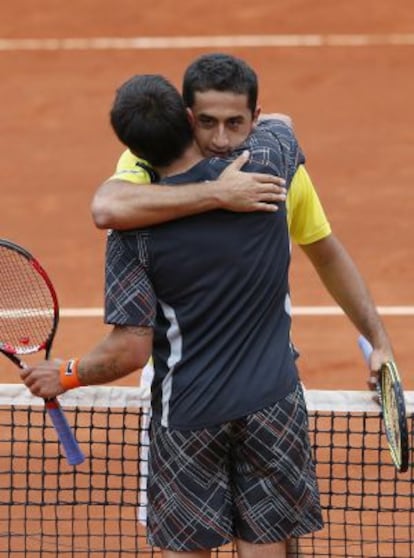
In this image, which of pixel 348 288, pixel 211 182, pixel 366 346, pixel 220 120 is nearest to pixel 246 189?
pixel 211 182

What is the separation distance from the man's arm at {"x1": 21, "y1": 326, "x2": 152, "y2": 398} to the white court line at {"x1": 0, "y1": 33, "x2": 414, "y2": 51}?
10730 millimetres

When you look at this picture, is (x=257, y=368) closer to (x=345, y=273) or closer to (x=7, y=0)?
(x=345, y=273)

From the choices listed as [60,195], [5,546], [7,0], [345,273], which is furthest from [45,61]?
[345,273]

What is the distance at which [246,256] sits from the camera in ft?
14.5

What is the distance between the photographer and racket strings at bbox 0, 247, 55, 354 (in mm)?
5090

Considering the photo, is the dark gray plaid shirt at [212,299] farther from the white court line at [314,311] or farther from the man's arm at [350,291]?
the white court line at [314,311]

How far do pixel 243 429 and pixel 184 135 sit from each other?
87 cm

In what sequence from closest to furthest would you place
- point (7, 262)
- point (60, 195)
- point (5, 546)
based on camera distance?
point (7, 262) → point (5, 546) → point (60, 195)

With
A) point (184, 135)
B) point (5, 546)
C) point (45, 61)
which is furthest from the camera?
point (45, 61)

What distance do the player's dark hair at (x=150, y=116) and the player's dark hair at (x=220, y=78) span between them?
12 cm

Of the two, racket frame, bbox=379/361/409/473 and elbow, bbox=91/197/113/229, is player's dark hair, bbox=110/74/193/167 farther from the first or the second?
racket frame, bbox=379/361/409/473

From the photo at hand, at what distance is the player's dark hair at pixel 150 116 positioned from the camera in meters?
4.30

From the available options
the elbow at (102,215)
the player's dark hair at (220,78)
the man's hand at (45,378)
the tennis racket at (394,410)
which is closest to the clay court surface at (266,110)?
the tennis racket at (394,410)

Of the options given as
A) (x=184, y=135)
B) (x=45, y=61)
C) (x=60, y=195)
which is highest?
(x=45, y=61)
